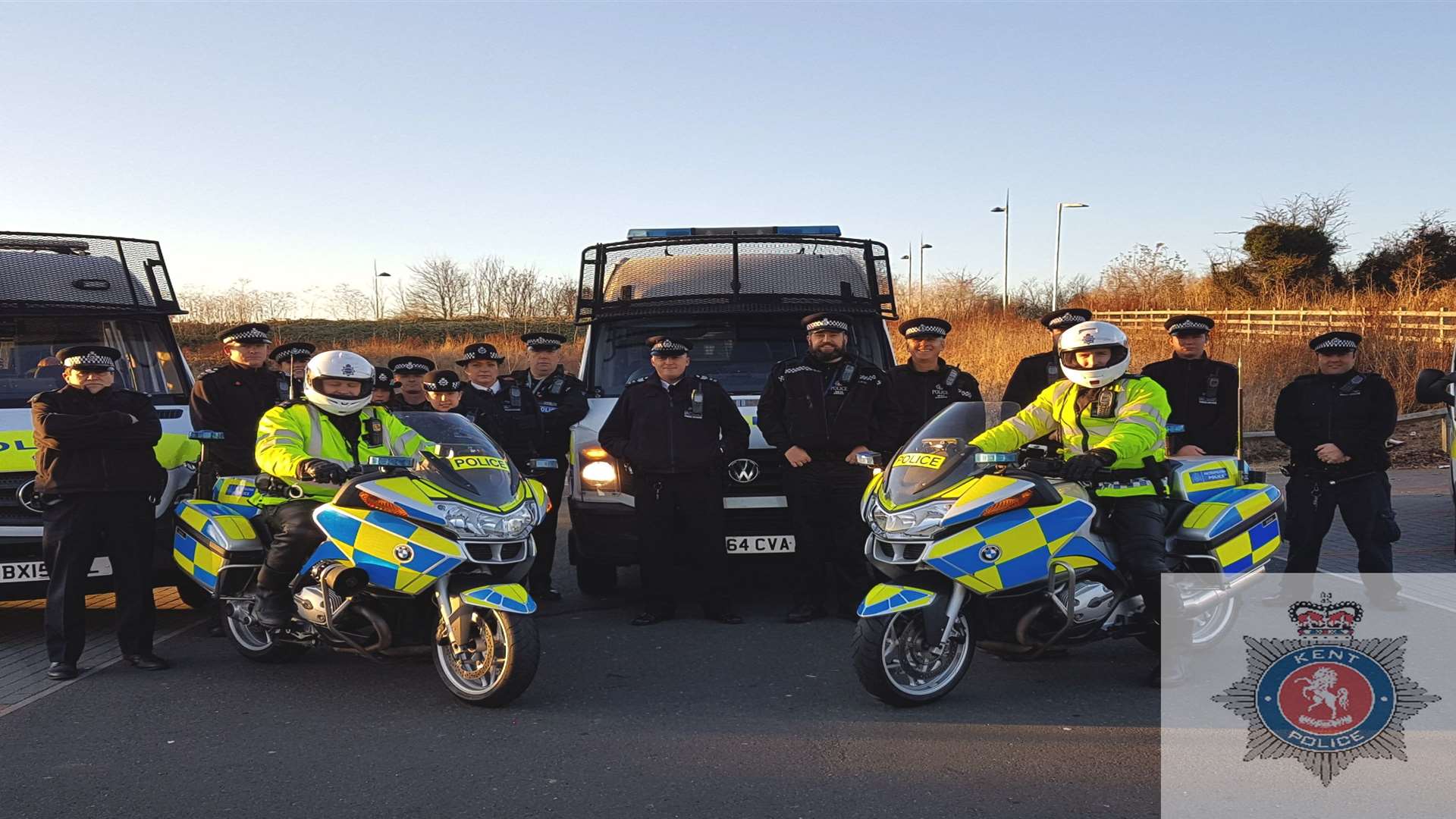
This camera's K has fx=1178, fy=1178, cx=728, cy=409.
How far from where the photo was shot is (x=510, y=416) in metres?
8.57

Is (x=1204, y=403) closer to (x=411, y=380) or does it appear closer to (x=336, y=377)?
(x=336, y=377)

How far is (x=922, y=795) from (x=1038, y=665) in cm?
218

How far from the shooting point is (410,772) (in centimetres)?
476

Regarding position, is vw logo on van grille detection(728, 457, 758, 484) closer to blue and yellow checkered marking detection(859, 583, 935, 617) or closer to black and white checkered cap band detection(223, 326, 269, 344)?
blue and yellow checkered marking detection(859, 583, 935, 617)

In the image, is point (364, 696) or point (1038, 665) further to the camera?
point (1038, 665)

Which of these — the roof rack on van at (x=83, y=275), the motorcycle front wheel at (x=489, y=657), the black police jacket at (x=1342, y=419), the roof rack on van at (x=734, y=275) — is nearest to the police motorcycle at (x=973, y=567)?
the motorcycle front wheel at (x=489, y=657)

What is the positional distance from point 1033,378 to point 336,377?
4.88m

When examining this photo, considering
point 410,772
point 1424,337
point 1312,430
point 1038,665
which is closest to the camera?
point 410,772

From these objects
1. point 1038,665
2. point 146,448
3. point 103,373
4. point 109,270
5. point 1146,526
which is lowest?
point 1038,665

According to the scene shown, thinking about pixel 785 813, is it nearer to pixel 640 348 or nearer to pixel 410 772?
pixel 410 772

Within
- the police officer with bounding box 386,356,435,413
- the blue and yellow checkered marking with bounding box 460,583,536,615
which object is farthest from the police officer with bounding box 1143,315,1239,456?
the police officer with bounding box 386,356,435,413

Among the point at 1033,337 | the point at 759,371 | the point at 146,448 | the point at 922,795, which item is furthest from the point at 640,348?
the point at 1033,337

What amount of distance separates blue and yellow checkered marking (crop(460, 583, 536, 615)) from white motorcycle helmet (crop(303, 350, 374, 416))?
1.38 meters

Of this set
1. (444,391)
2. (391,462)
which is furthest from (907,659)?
(444,391)
